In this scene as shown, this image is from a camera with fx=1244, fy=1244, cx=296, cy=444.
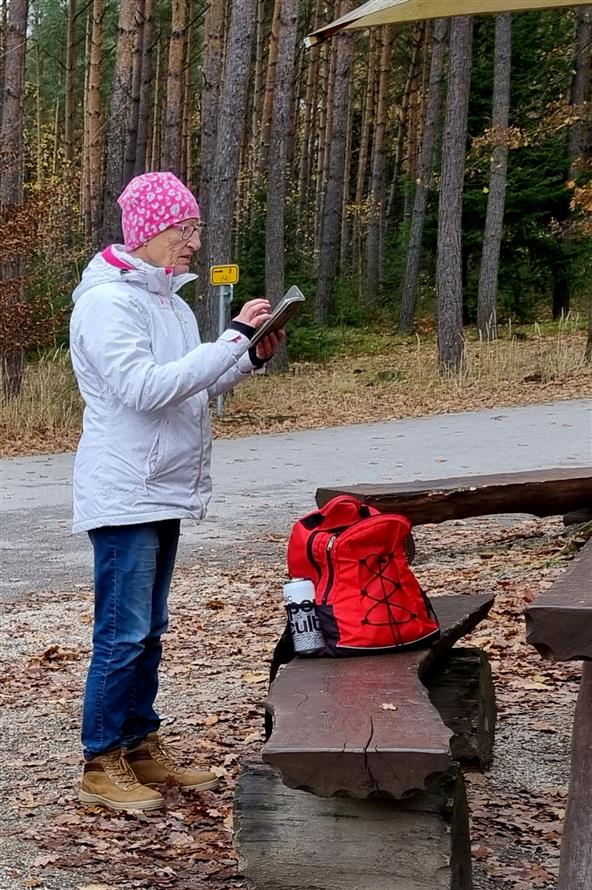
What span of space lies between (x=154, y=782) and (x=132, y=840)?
14.8 inches

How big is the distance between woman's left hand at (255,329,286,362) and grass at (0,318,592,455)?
1102 cm

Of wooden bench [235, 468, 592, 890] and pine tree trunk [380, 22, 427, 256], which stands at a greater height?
pine tree trunk [380, 22, 427, 256]

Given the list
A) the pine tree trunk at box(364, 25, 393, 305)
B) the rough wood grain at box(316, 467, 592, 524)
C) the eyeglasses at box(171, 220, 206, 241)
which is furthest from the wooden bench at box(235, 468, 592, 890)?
the pine tree trunk at box(364, 25, 393, 305)

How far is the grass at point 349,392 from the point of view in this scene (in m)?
15.5

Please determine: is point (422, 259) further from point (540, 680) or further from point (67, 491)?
point (540, 680)

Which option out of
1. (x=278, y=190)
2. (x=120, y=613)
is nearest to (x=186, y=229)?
(x=120, y=613)

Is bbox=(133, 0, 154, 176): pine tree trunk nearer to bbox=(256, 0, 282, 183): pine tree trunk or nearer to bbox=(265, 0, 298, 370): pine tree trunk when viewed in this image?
bbox=(256, 0, 282, 183): pine tree trunk

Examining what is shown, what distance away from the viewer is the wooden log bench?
2.62 meters

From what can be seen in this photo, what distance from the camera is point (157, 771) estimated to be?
395 cm

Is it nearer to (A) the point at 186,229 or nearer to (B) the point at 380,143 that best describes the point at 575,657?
(A) the point at 186,229

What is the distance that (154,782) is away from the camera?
12.9 ft

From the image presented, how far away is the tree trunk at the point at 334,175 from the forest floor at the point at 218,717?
2031 cm

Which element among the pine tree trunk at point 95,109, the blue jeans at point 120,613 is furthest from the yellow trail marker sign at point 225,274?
the blue jeans at point 120,613

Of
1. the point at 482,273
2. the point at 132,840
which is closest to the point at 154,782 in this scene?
the point at 132,840
